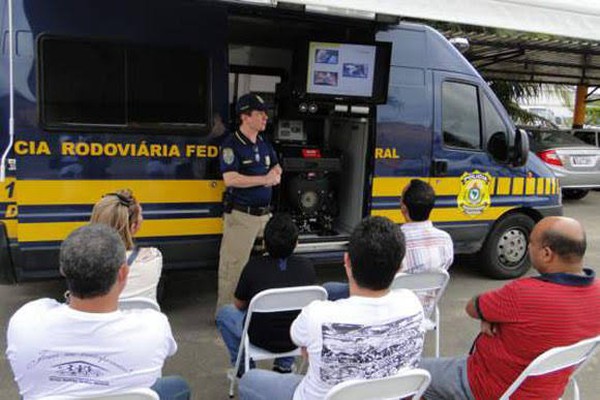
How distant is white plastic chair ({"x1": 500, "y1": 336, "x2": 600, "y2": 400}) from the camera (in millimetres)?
2133

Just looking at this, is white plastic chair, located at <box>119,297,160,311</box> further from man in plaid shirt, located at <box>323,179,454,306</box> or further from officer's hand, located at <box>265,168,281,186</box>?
officer's hand, located at <box>265,168,281,186</box>

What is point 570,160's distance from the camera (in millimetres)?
10375

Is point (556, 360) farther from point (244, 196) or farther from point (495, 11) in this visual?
point (244, 196)

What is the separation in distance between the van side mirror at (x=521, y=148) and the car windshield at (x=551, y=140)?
5.62 meters

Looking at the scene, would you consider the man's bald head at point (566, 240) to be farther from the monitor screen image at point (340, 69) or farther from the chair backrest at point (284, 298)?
the monitor screen image at point (340, 69)

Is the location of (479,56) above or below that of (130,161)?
above

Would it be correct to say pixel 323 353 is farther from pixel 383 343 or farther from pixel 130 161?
pixel 130 161

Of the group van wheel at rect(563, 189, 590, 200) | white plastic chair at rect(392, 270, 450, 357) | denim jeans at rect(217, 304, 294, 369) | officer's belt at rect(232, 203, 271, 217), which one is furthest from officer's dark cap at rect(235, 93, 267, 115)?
van wheel at rect(563, 189, 590, 200)

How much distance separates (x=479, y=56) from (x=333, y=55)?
7505 millimetres

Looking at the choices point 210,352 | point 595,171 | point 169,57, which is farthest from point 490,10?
point 595,171

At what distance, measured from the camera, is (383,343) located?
77.2 inches

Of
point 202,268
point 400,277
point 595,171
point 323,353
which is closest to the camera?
point 323,353

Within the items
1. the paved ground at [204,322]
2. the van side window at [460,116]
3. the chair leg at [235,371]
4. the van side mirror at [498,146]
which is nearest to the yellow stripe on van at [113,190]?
the paved ground at [204,322]

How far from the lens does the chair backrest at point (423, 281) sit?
308cm
